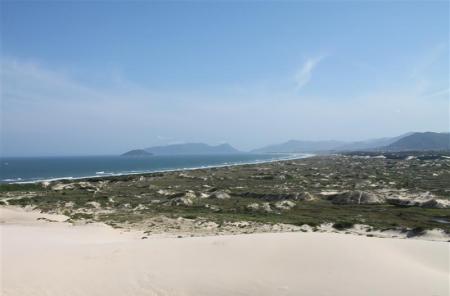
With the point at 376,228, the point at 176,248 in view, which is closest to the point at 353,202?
the point at 376,228

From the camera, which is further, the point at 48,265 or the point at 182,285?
the point at 48,265

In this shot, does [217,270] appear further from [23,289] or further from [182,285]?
[23,289]

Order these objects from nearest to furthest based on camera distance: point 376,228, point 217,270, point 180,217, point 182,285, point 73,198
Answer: point 182,285, point 217,270, point 376,228, point 180,217, point 73,198

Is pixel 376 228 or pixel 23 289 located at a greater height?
pixel 23 289

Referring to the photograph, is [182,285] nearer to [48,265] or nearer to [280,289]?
[280,289]

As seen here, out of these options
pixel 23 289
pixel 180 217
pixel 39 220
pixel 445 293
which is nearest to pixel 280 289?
pixel 445 293

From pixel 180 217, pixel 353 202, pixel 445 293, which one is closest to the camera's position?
pixel 445 293
